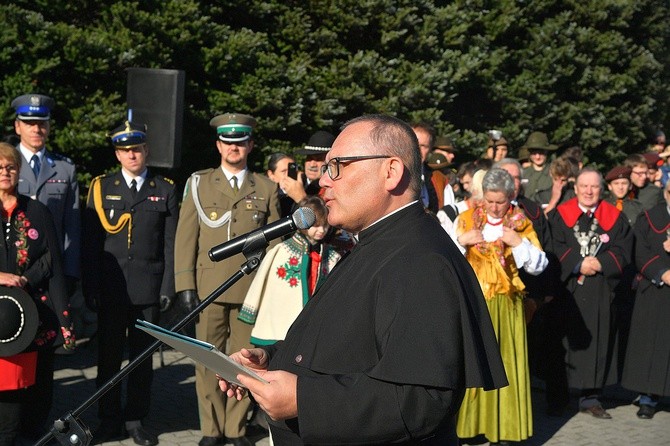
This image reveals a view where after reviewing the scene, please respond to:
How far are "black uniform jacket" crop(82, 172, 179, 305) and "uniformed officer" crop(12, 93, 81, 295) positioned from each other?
0.66ft

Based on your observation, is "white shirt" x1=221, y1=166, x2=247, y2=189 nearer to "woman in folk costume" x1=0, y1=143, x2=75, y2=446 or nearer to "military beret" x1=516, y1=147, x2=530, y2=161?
"woman in folk costume" x1=0, y1=143, x2=75, y2=446

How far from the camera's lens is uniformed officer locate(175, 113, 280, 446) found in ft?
23.3

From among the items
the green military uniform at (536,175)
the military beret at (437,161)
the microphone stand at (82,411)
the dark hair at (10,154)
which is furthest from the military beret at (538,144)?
the microphone stand at (82,411)

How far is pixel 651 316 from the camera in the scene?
29.1 feet

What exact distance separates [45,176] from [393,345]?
5.36m

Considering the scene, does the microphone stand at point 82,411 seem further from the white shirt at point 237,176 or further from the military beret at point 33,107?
the military beret at point 33,107

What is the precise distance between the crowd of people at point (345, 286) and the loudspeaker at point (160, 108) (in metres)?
1.74

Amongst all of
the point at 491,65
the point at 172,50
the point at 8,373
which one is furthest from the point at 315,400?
the point at 491,65

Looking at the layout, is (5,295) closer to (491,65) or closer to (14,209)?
(14,209)

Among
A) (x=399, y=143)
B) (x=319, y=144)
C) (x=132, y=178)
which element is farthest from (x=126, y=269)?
(x=399, y=143)

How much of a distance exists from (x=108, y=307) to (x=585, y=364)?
164 inches

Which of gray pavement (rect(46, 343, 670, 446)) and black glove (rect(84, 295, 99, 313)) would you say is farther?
gray pavement (rect(46, 343, 670, 446))

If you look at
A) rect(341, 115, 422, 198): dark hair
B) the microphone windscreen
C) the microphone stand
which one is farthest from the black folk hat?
rect(341, 115, 422, 198): dark hair

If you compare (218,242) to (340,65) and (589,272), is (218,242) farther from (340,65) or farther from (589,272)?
(340,65)
